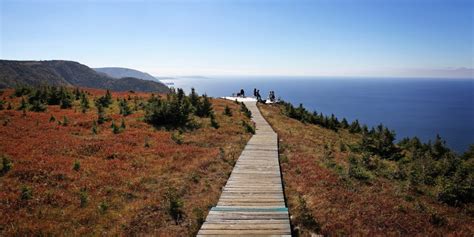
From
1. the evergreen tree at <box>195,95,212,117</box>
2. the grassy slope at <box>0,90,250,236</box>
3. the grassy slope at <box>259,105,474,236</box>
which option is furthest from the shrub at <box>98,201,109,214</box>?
the evergreen tree at <box>195,95,212,117</box>

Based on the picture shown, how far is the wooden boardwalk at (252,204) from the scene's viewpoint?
8.55 meters

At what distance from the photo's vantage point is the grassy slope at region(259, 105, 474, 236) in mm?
9500

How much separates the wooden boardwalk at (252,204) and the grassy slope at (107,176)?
0.61 metres

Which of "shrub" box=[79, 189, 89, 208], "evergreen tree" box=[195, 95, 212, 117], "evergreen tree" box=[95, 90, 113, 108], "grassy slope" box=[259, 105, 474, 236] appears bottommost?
"grassy slope" box=[259, 105, 474, 236]

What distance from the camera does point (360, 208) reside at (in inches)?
422

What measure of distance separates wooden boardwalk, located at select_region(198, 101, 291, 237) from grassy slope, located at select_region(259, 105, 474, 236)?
2.42ft

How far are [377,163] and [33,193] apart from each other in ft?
55.4

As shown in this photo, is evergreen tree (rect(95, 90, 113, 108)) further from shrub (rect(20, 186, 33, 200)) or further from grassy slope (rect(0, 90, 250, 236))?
shrub (rect(20, 186, 33, 200))

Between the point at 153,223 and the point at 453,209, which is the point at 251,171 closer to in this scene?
the point at 153,223

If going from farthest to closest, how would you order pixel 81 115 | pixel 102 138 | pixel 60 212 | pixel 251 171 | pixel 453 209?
pixel 81 115, pixel 102 138, pixel 251 171, pixel 453 209, pixel 60 212

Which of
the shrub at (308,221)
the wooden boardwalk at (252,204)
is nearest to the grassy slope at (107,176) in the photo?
the wooden boardwalk at (252,204)

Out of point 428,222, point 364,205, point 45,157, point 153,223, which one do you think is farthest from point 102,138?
point 428,222

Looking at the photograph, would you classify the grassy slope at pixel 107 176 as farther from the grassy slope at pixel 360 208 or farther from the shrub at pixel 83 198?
the grassy slope at pixel 360 208

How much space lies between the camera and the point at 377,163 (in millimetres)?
17641
